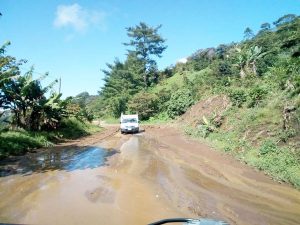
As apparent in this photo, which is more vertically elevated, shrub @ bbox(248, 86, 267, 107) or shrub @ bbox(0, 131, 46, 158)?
shrub @ bbox(248, 86, 267, 107)

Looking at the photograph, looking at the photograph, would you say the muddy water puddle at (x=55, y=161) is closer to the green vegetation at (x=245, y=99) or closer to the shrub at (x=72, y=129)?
the green vegetation at (x=245, y=99)

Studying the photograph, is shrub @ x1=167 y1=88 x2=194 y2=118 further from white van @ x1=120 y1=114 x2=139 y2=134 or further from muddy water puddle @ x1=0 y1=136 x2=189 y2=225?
muddy water puddle @ x1=0 y1=136 x2=189 y2=225

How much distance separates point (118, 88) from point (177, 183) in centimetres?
5208

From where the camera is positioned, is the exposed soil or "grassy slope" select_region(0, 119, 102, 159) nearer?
"grassy slope" select_region(0, 119, 102, 159)

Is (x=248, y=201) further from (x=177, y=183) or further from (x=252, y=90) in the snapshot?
(x=252, y=90)

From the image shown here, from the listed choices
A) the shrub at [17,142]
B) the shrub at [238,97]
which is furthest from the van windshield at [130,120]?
the shrub at [17,142]

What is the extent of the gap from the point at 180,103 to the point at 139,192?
31.2 meters

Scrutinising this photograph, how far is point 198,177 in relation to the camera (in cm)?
1137

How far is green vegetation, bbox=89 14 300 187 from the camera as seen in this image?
44.1 feet

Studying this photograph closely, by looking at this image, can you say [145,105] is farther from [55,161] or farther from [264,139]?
[264,139]

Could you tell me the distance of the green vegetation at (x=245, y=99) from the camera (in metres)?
13.4

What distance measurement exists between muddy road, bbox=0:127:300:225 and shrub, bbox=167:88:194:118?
2410 cm

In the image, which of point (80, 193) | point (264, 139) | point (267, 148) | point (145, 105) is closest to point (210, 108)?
point (264, 139)

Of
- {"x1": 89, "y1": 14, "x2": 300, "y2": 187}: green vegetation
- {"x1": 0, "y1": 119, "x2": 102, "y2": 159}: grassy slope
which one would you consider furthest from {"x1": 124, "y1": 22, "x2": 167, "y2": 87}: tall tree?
{"x1": 0, "y1": 119, "x2": 102, "y2": 159}: grassy slope
